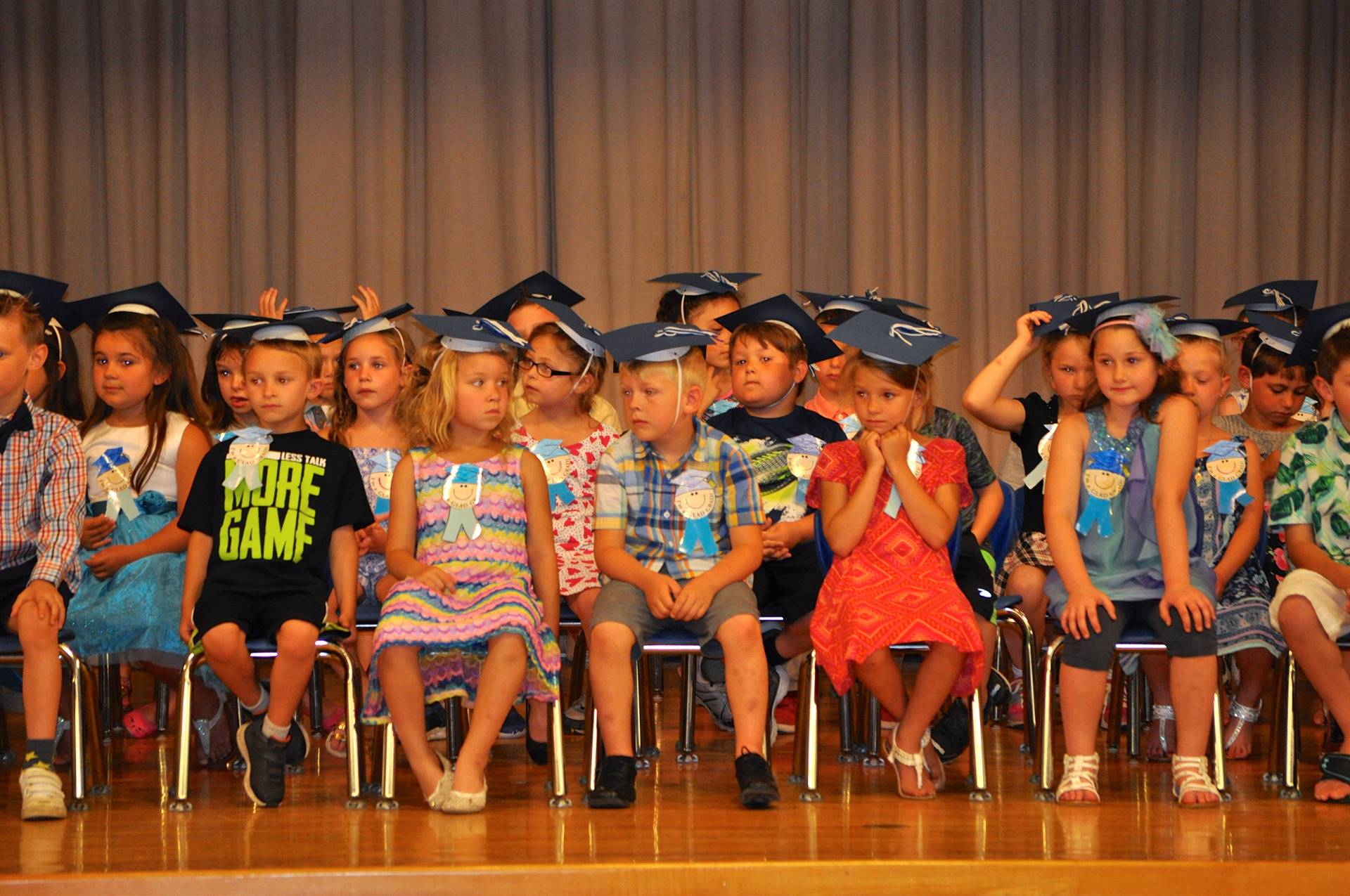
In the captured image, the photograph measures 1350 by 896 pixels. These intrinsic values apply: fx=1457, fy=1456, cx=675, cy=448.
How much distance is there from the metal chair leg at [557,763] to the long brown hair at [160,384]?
5.49 ft

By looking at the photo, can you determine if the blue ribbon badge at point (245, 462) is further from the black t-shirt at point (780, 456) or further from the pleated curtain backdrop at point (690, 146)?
the pleated curtain backdrop at point (690, 146)

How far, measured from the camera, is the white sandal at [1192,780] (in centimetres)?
383

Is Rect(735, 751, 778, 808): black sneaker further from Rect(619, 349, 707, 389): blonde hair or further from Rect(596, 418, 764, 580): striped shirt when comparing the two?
Rect(619, 349, 707, 389): blonde hair

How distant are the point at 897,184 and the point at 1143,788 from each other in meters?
4.27

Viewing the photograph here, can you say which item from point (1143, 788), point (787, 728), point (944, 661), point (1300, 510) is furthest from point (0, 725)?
point (1300, 510)

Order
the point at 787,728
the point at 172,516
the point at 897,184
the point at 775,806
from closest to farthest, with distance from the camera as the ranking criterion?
the point at 775,806 → the point at 172,516 → the point at 787,728 → the point at 897,184

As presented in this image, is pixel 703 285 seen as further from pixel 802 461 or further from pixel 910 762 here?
pixel 910 762

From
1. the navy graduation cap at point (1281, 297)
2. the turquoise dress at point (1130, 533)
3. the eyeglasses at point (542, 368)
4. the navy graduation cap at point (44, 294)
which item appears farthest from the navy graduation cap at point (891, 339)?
the navy graduation cap at point (44, 294)

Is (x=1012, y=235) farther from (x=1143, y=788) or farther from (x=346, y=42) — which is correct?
(x=1143, y=788)

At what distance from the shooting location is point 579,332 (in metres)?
4.83

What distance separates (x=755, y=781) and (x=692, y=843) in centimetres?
40

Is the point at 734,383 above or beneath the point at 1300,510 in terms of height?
above

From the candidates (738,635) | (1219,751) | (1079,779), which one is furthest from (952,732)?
(738,635)

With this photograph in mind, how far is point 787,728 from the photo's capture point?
5016 millimetres
